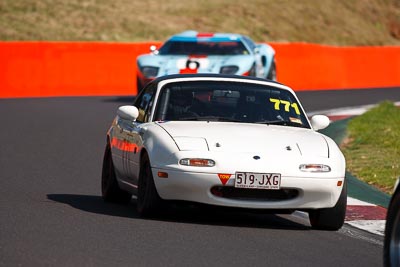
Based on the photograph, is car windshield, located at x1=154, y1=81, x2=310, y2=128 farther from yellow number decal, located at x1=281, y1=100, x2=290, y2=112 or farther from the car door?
the car door

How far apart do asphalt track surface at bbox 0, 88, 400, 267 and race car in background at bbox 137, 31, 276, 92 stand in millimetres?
9888

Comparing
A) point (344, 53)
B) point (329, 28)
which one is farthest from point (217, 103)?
point (329, 28)

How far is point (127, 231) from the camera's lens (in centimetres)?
925

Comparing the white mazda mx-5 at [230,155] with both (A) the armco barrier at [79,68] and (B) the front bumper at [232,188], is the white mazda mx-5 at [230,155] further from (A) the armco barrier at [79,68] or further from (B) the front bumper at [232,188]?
(A) the armco barrier at [79,68]

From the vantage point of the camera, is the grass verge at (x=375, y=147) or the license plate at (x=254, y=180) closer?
the license plate at (x=254, y=180)

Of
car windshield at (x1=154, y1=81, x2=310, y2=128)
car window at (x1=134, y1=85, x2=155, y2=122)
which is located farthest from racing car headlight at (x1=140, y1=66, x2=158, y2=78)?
car windshield at (x1=154, y1=81, x2=310, y2=128)

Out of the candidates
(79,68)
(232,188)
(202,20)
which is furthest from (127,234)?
(202,20)

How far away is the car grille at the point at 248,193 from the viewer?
9.76 m

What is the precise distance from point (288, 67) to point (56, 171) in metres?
20.1

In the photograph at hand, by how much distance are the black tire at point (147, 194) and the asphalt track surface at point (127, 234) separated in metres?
0.09

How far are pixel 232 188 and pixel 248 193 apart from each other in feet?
0.41

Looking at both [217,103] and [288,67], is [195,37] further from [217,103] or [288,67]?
[217,103]

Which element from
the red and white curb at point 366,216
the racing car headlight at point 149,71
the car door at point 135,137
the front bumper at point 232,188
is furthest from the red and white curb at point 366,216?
the racing car headlight at point 149,71

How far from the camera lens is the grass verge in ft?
46.9
